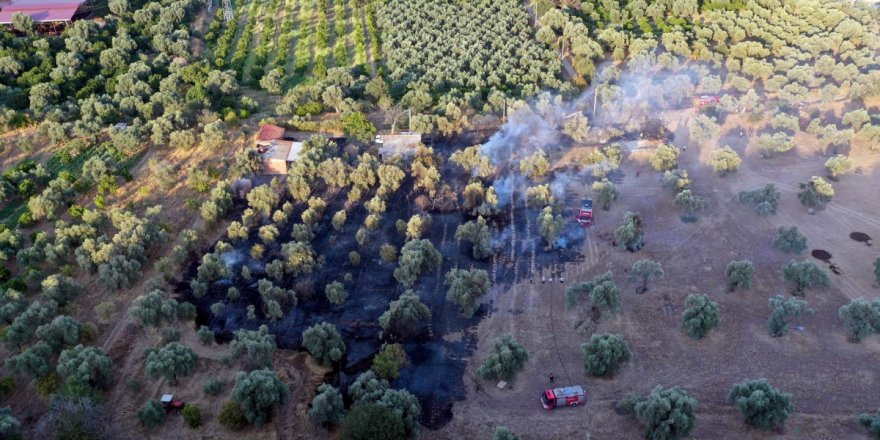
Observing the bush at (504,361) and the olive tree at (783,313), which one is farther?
the olive tree at (783,313)

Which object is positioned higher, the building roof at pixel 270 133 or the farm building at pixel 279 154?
the building roof at pixel 270 133

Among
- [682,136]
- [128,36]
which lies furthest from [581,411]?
[128,36]

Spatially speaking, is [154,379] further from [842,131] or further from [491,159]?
[842,131]

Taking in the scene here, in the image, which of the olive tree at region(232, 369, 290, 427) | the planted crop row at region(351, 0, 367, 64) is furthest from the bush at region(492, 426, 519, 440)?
the planted crop row at region(351, 0, 367, 64)

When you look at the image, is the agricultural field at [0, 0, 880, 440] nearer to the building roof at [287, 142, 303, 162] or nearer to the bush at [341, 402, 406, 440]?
the bush at [341, 402, 406, 440]

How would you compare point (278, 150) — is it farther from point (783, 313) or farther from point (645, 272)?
point (783, 313)

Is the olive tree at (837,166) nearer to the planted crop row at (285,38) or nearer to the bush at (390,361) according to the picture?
the bush at (390,361)

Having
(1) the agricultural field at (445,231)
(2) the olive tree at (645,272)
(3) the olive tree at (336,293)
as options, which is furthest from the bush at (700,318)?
(3) the olive tree at (336,293)
